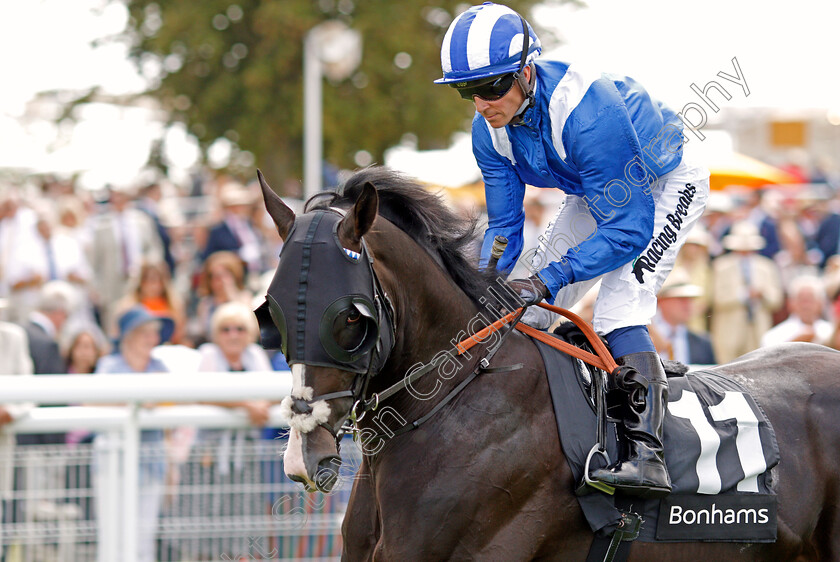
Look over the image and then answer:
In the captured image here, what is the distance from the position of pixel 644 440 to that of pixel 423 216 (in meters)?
0.95

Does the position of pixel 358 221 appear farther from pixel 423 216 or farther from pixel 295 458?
pixel 295 458

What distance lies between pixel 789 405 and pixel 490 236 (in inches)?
46.4

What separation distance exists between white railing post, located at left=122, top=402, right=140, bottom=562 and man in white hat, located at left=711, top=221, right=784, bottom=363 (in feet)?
16.3

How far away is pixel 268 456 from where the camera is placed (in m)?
4.92

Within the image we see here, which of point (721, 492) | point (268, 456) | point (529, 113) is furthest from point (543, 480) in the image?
point (268, 456)

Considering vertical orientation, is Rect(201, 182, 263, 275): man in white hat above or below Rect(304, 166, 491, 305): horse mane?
below

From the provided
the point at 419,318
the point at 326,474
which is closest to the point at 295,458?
the point at 326,474

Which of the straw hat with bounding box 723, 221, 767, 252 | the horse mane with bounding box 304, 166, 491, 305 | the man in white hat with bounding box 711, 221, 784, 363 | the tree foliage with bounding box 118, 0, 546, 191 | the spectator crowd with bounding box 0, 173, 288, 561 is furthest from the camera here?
the tree foliage with bounding box 118, 0, 546, 191

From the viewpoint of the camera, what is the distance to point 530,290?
308 centimetres

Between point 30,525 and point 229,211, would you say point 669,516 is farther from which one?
point 229,211

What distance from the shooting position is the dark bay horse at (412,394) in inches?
104

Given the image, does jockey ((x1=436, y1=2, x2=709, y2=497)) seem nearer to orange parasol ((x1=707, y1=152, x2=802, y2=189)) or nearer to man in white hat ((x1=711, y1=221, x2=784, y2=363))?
man in white hat ((x1=711, y1=221, x2=784, y2=363))

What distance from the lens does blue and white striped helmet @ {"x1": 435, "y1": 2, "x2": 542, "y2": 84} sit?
3.05 m

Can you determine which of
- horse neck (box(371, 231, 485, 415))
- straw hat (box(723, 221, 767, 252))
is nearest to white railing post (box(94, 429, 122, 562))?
horse neck (box(371, 231, 485, 415))
